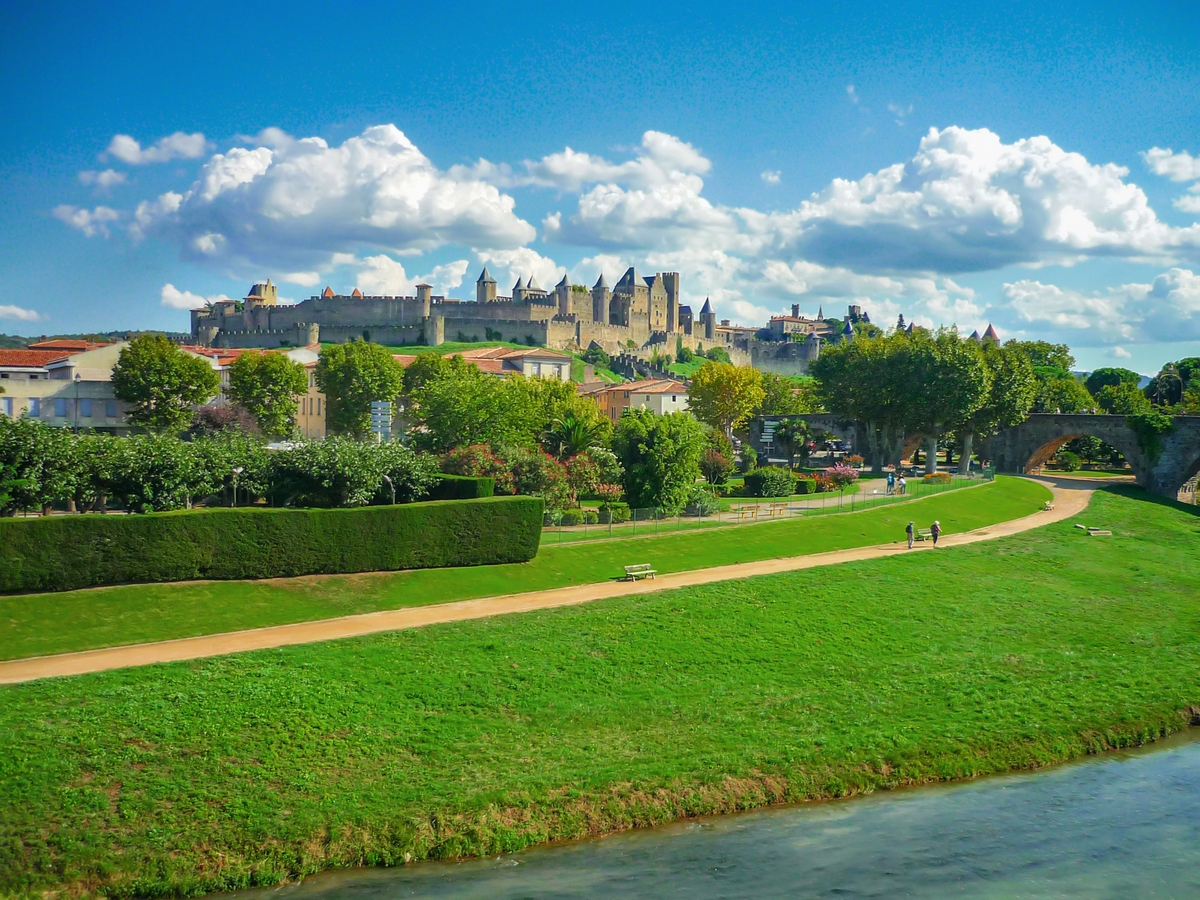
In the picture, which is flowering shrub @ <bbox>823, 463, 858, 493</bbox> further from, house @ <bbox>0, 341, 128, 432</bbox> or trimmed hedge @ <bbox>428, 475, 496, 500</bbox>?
house @ <bbox>0, 341, 128, 432</bbox>

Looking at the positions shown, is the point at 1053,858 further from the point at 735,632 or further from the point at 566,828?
the point at 735,632

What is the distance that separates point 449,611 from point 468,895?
1098 cm

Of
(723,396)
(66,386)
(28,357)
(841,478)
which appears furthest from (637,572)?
(28,357)

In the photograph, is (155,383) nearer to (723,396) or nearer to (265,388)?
(265,388)

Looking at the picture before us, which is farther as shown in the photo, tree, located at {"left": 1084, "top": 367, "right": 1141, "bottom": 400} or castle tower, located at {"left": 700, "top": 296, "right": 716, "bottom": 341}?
castle tower, located at {"left": 700, "top": 296, "right": 716, "bottom": 341}

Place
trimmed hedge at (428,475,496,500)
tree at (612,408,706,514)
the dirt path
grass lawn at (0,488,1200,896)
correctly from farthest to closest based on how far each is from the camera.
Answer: tree at (612,408,706,514) < trimmed hedge at (428,475,496,500) < the dirt path < grass lawn at (0,488,1200,896)

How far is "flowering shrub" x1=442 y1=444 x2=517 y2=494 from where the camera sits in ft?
115

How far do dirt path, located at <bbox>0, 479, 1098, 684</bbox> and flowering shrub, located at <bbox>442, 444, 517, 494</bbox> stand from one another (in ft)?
28.8

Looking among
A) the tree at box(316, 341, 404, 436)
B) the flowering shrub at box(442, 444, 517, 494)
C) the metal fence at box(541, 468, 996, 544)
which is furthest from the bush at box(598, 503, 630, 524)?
the tree at box(316, 341, 404, 436)

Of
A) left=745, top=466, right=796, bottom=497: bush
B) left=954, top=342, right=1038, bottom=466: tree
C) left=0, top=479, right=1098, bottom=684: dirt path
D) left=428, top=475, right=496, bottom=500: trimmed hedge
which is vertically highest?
left=954, top=342, right=1038, bottom=466: tree

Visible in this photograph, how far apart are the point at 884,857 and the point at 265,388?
2117 inches

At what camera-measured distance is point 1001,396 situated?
195ft

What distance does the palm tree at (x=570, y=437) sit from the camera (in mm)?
43312

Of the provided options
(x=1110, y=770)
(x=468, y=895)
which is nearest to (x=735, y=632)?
(x=1110, y=770)
